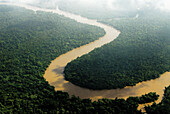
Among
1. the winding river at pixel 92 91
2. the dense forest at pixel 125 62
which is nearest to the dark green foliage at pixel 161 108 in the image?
the winding river at pixel 92 91

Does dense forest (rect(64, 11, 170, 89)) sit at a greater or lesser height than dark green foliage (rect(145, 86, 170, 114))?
greater

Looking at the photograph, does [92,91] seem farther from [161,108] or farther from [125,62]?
[125,62]

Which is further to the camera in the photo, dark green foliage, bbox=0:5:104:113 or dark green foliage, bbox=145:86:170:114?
dark green foliage, bbox=0:5:104:113

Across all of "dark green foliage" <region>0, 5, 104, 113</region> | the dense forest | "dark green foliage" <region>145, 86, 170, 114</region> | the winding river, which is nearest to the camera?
"dark green foliage" <region>145, 86, 170, 114</region>

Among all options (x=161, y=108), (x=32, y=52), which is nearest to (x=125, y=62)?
(x=161, y=108)

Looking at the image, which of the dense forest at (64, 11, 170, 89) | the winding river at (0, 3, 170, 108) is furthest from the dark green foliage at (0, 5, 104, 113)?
the dense forest at (64, 11, 170, 89)

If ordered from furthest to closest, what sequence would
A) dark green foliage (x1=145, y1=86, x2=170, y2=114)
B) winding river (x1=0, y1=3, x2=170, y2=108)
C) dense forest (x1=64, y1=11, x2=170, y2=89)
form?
1. dense forest (x1=64, y1=11, x2=170, y2=89)
2. winding river (x1=0, y1=3, x2=170, y2=108)
3. dark green foliage (x1=145, y1=86, x2=170, y2=114)

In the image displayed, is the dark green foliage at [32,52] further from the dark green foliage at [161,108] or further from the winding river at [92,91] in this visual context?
the dark green foliage at [161,108]

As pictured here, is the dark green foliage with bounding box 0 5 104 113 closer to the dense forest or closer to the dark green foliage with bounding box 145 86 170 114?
the dense forest

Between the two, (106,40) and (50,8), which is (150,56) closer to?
(106,40)
